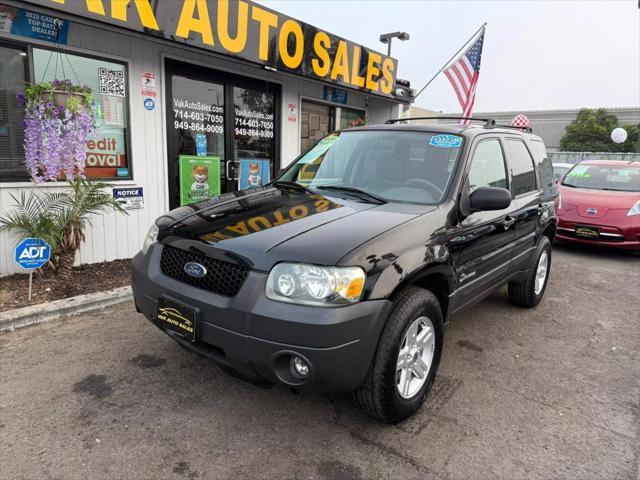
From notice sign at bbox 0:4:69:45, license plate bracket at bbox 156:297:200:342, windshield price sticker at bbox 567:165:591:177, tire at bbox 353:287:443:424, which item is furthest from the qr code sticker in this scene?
windshield price sticker at bbox 567:165:591:177

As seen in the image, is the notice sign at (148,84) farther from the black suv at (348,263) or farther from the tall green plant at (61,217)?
the black suv at (348,263)

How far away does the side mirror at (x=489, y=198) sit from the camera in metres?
2.83

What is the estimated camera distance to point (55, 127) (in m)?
4.19

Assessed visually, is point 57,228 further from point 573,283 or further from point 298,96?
point 573,283

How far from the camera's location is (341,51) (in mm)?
7055

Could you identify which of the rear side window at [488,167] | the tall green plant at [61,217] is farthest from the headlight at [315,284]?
the tall green plant at [61,217]

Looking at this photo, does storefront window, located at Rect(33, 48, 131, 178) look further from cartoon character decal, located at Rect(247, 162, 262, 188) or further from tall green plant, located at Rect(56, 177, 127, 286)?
cartoon character decal, located at Rect(247, 162, 262, 188)

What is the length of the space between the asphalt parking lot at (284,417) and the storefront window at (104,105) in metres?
2.17

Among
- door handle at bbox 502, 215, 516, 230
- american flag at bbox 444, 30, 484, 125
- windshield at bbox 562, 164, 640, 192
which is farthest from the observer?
american flag at bbox 444, 30, 484, 125

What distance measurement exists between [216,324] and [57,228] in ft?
9.98

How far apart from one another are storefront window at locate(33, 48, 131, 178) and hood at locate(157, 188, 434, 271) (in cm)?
277

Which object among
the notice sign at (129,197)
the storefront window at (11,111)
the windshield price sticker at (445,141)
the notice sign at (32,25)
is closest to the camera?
the windshield price sticker at (445,141)

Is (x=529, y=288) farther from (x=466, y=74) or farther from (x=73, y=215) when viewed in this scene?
(x=466, y=74)

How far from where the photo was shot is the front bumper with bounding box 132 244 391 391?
204cm
